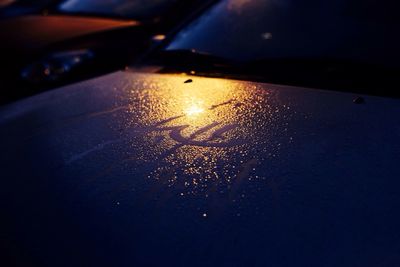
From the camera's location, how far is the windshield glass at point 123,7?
4355 millimetres

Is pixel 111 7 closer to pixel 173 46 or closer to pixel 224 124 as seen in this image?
pixel 173 46

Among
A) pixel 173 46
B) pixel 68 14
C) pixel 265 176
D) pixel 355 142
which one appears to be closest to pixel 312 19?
pixel 173 46

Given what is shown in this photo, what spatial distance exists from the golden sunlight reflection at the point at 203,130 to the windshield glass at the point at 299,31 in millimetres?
255

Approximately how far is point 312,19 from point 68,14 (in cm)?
297

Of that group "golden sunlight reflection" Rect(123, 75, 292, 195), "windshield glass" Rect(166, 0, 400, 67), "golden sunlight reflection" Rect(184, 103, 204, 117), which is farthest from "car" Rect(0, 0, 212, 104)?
"golden sunlight reflection" Rect(184, 103, 204, 117)

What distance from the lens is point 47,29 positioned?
449cm

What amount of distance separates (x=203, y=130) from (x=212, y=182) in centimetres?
34

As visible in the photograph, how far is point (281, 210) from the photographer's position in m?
1.19

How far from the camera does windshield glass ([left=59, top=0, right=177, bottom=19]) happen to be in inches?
171

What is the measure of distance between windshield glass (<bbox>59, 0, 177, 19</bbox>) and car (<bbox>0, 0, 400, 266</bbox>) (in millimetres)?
1992

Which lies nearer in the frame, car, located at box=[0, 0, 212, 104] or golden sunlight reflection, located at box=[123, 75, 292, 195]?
golden sunlight reflection, located at box=[123, 75, 292, 195]

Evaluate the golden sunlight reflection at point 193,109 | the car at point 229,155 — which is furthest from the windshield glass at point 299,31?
the golden sunlight reflection at point 193,109

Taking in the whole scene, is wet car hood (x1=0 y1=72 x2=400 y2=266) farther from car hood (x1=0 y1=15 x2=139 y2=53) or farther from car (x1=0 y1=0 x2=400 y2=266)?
car hood (x1=0 y1=15 x2=139 y2=53)

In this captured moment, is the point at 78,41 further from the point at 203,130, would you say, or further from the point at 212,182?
the point at 212,182
